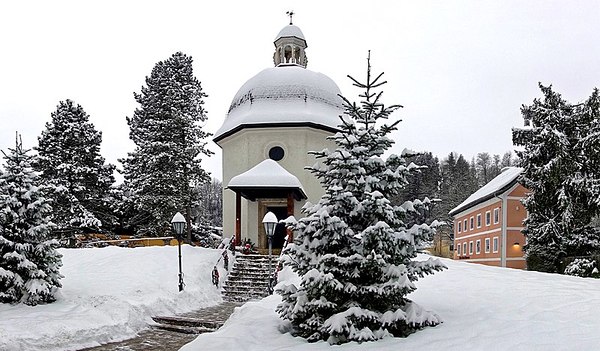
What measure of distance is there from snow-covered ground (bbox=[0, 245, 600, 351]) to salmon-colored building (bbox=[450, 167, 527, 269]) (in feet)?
57.6

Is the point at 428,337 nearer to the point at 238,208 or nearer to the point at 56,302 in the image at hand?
the point at 56,302

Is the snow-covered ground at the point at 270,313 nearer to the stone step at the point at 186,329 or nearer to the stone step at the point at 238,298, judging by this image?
the stone step at the point at 238,298

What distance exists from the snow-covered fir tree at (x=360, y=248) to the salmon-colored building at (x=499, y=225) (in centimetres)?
2239

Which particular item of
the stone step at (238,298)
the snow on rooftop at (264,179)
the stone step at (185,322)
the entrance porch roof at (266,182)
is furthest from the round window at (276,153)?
the stone step at (185,322)

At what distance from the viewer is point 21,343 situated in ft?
29.0

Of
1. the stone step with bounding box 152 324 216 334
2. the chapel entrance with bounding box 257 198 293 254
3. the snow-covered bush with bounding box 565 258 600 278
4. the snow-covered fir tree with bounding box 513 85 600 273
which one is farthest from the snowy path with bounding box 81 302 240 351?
the snow-covered fir tree with bounding box 513 85 600 273

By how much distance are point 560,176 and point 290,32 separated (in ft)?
57.4

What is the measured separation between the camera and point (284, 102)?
80.1ft

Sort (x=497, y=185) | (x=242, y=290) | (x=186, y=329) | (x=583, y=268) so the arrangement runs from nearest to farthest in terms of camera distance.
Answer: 1. (x=186, y=329)
2. (x=242, y=290)
3. (x=583, y=268)
4. (x=497, y=185)

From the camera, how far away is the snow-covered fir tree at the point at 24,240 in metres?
11.1

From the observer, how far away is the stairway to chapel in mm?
15616

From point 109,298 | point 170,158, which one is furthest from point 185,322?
point 170,158

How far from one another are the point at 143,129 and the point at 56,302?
21.0 meters

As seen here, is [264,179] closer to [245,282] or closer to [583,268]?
[245,282]
